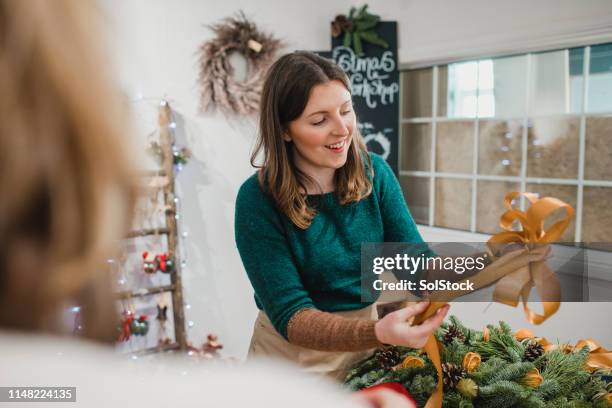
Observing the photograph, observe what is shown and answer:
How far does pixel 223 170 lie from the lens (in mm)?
3633

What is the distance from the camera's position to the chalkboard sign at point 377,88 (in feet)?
11.2

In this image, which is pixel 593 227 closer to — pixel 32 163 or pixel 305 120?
pixel 305 120

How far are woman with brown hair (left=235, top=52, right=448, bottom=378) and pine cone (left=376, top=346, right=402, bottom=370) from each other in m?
0.15

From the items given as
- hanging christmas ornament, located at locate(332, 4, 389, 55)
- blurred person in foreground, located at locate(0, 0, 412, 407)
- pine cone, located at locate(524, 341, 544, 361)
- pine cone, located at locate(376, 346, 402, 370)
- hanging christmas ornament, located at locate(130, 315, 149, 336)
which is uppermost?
hanging christmas ornament, located at locate(332, 4, 389, 55)

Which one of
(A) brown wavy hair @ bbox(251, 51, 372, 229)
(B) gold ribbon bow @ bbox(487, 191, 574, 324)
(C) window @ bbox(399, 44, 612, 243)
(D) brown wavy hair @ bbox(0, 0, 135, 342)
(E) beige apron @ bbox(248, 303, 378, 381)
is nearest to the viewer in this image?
(D) brown wavy hair @ bbox(0, 0, 135, 342)

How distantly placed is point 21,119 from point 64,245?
0.06 meters

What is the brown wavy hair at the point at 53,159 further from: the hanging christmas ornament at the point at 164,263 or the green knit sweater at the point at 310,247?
the hanging christmas ornament at the point at 164,263

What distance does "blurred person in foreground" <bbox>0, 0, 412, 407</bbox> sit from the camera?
23 cm

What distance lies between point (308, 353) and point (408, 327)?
394 millimetres

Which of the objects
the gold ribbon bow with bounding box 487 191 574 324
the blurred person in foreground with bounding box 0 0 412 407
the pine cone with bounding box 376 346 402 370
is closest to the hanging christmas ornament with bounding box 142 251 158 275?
the pine cone with bounding box 376 346 402 370

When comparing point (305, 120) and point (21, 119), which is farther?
point (305, 120)

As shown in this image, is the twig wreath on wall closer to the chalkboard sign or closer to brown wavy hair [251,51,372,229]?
the chalkboard sign

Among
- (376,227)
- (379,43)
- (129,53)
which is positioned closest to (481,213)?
(379,43)

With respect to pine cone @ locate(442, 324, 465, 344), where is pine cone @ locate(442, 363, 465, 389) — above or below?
below
